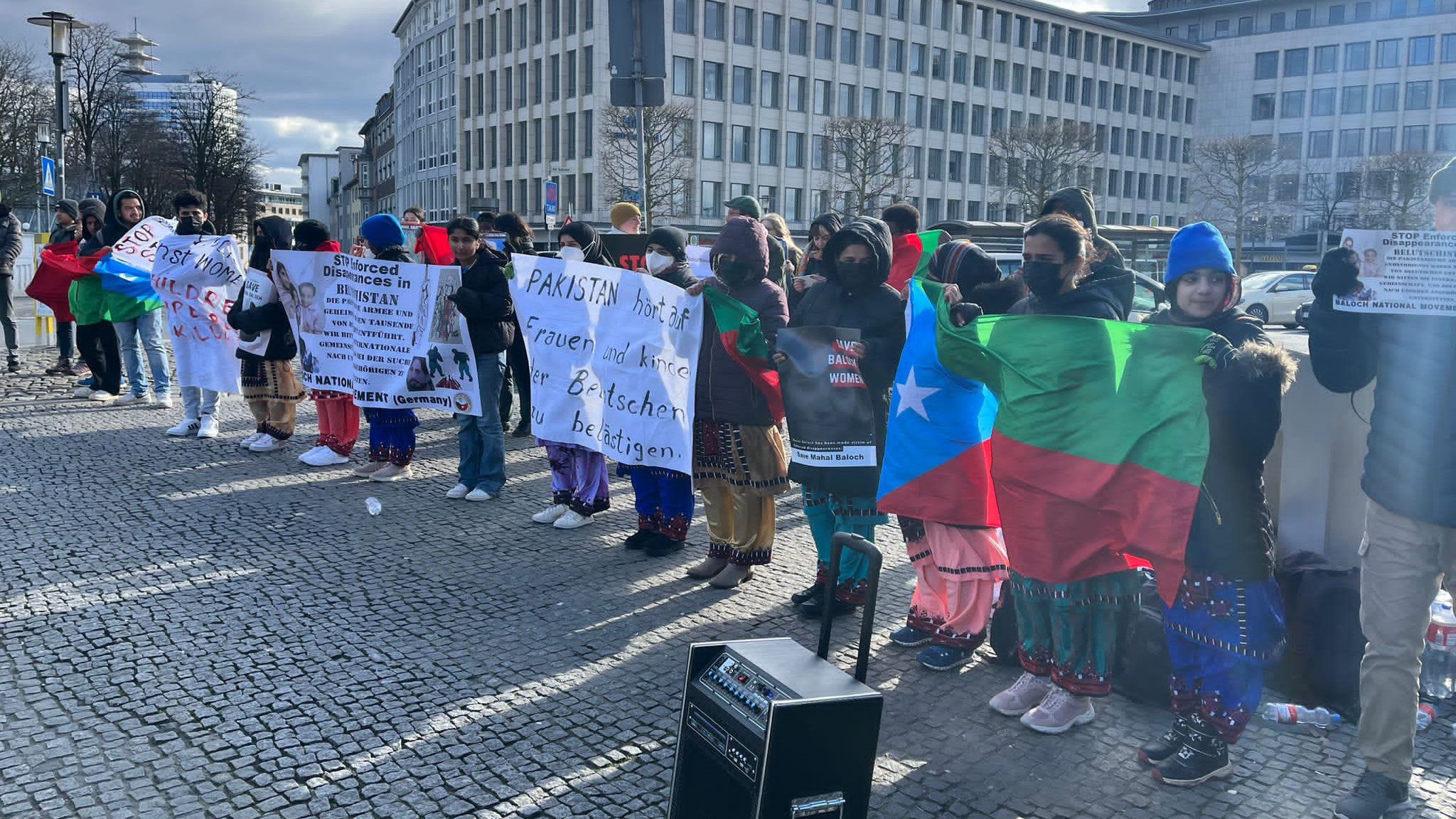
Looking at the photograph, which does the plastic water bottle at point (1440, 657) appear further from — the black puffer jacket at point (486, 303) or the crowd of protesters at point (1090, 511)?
the black puffer jacket at point (486, 303)

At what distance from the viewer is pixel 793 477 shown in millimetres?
5828

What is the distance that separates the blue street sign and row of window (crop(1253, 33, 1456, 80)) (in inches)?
3631

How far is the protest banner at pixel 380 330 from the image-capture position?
8516 millimetres

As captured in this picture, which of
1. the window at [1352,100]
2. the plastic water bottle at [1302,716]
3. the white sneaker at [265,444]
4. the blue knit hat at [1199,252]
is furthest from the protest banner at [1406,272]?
the window at [1352,100]

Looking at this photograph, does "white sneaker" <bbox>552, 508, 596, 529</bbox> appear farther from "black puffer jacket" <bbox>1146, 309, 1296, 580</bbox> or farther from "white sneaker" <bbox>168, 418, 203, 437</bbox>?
"white sneaker" <bbox>168, 418, 203, 437</bbox>

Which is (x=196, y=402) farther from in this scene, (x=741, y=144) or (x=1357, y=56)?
(x=1357, y=56)

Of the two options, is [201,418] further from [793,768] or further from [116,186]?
[116,186]

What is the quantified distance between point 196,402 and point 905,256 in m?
7.25

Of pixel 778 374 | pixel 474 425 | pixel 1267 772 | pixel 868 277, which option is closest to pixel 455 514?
pixel 474 425

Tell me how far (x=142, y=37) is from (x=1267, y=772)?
164 meters

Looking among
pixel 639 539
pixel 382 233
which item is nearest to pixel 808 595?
pixel 639 539

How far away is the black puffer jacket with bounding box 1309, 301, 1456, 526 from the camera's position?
11.8 feet

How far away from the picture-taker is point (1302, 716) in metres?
4.57

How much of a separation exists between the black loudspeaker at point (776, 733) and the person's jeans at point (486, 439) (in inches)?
211
